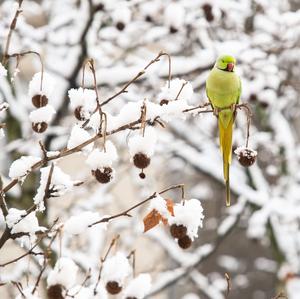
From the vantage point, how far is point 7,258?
22.0ft

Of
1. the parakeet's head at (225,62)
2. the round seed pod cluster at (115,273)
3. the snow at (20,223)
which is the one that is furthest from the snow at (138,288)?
the parakeet's head at (225,62)

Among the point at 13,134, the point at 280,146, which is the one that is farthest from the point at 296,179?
the point at 13,134

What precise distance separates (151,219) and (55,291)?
12.0 inches

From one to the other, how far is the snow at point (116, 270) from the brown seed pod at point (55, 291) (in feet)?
0.67

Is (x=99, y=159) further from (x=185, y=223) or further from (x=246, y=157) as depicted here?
(x=246, y=157)

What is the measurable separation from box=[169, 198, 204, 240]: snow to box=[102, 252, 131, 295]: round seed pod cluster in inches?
7.9

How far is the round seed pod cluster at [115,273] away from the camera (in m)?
1.59

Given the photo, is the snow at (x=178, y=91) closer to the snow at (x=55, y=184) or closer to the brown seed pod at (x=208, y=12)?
the snow at (x=55, y=184)

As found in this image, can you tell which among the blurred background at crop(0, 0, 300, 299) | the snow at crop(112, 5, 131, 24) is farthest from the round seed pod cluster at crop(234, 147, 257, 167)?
the snow at crop(112, 5, 131, 24)

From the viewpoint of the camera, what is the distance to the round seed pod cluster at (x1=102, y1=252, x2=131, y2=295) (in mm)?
1592

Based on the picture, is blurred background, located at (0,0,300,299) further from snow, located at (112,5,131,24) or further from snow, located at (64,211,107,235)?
snow, located at (64,211,107,235)

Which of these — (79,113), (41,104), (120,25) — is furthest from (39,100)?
(120,25)

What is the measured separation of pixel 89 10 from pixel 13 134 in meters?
1.10

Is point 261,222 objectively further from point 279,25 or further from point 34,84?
point 34,84
